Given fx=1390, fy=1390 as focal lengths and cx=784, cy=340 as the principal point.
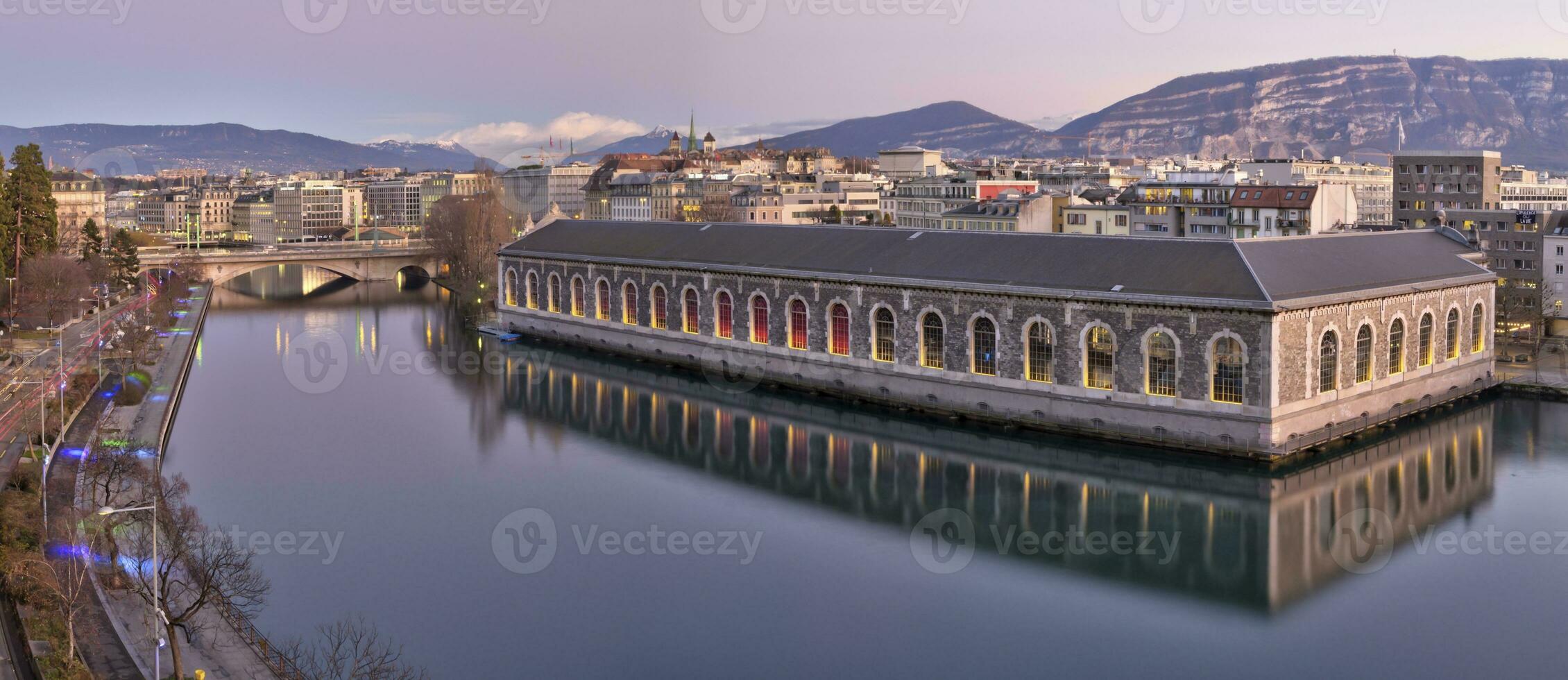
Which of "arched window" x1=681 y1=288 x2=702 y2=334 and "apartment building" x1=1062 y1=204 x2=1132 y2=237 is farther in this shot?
"apartment building" x1=1062 y1=204 x2=1132 y2=237

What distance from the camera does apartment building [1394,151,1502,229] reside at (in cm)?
7450

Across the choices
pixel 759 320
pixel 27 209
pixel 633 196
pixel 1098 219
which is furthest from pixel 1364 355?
pixel 633 196

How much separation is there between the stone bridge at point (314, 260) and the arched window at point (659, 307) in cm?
5395

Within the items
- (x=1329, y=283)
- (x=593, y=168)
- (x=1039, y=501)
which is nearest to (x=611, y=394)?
(x=1039, y=501)

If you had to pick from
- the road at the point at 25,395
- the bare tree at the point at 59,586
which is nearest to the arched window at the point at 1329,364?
the bare tree at the point at 59,586

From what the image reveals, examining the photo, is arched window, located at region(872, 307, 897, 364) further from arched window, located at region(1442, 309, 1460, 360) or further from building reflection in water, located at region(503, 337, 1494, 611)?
arched window, located at region(1442, 309, 1460, 360)

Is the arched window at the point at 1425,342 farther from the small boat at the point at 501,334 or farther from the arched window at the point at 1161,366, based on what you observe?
the small boat at the point at 501,334

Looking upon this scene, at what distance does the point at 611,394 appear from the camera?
5512cm

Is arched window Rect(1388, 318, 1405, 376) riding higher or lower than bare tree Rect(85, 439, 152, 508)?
higher

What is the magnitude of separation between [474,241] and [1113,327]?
62.8 meters

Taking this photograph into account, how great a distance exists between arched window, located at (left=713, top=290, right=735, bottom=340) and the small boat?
17.0 meters

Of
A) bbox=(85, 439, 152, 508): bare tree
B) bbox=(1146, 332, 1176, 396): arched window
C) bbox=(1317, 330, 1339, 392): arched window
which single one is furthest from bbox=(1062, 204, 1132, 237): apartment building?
bbox=(85, 439, 152, 508): bare tree

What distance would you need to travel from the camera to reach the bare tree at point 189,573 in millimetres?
25312

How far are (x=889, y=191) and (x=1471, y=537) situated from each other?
85.4 m
